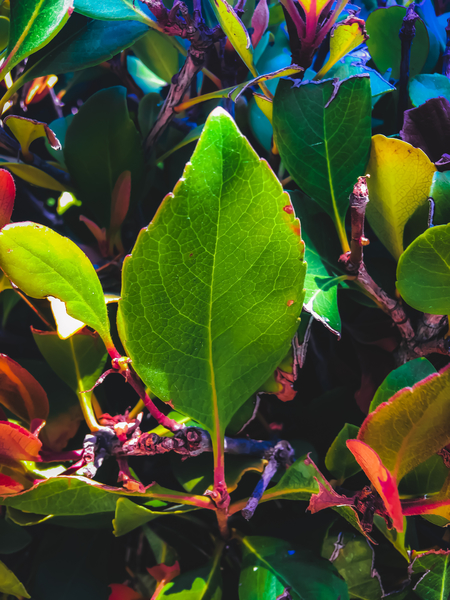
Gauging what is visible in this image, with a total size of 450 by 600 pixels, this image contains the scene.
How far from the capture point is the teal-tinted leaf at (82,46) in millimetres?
525

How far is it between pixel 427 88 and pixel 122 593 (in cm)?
68

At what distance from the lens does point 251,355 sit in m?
0.38

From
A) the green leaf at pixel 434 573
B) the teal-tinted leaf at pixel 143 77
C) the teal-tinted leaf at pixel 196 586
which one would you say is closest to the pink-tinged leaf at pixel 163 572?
the teal-tinted leaf at pixel 196 586

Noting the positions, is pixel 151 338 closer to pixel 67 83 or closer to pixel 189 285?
pixel 189 285

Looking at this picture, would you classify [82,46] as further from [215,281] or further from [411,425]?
[411,425]

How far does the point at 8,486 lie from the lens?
16.4 inches

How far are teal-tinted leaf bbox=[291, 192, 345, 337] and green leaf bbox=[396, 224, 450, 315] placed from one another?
0.22 feet

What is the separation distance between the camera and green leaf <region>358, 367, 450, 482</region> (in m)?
0.33

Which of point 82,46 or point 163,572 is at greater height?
point 82,46

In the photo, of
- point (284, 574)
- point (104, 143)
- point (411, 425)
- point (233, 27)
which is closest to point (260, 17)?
point (233, 27)

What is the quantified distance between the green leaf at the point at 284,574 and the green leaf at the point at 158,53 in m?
0.68

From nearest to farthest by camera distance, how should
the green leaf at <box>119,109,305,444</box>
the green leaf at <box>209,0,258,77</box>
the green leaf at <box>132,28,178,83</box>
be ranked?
the green leaf at <box>119,109,305,444</box> → the green leaf at <box>209,0,258,77</box> → the green leaf at <box>132,28,178,83</box>

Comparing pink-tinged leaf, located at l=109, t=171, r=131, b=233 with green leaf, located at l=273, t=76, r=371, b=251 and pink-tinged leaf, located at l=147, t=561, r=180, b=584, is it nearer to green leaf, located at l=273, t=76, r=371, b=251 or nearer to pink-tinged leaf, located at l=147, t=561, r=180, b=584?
green leaf, located at l=273, t=76, r=371, b=251

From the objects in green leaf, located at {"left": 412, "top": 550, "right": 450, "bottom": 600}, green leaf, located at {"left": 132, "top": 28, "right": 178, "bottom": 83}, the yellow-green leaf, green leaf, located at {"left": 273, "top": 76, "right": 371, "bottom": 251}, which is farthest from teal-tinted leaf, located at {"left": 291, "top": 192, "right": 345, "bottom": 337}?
green leaf, located at {"left": 132, "top": 28, "right": 178, "bottom": 83}
